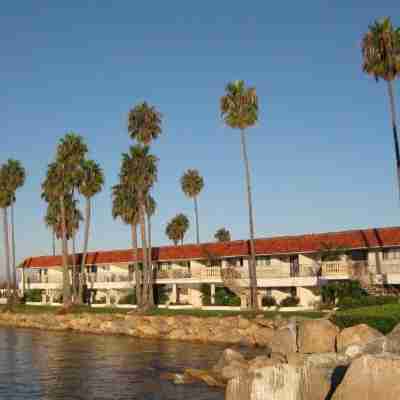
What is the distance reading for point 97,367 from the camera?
28562mm

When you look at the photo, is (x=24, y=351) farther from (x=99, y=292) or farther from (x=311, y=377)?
(x=99, y=292)

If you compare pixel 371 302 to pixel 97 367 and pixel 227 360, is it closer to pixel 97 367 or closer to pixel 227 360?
pixel 227 360

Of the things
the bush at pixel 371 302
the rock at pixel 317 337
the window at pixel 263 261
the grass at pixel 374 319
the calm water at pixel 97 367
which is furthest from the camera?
the window at pixel 263 261

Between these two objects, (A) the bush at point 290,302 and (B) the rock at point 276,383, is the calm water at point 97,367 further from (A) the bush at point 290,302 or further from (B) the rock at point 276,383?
(A) the bush at point 290,302

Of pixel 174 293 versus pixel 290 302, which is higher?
pixel 174 293

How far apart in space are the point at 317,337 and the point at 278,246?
2576cm

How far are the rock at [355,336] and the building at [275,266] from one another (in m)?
19.1

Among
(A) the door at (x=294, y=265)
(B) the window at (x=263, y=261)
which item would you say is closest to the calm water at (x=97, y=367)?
(A) the door at (x=294, y=265)

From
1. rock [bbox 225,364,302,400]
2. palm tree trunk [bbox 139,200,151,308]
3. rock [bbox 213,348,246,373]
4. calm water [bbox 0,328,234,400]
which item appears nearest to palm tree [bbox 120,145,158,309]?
palm tree trunk [bbox 139,200,151,308]

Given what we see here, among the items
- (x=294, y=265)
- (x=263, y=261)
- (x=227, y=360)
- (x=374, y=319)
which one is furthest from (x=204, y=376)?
(x=263, y=261)

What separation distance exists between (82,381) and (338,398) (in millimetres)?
14362

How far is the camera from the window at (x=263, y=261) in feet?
166

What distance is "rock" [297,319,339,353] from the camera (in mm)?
23609

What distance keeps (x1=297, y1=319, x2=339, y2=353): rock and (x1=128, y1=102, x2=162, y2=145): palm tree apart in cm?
3362
